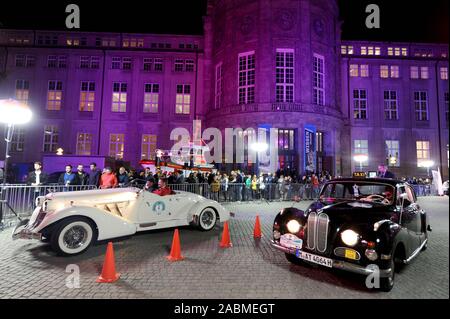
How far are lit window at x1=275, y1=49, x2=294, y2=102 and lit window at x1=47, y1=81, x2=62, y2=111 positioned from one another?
2815 centimetres

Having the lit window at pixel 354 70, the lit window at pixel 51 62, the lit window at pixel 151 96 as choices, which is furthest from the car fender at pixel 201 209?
the lit window at pixel 51 62

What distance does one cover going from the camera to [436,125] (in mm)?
34781

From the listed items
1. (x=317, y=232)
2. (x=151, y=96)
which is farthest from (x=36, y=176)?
(x=151, y=96)

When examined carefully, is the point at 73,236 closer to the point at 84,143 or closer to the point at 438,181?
the point at 438,181

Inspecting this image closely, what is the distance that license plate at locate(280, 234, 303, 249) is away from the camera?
195 inches

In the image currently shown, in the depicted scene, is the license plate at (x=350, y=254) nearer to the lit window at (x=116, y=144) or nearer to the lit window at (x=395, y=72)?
the lit window at (x=116, y=144)

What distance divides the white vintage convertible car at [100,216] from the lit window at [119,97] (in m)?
29.9

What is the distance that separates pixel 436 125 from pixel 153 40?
39786mm

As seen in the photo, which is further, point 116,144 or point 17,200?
point 116,144

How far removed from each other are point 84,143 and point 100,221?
31.8m

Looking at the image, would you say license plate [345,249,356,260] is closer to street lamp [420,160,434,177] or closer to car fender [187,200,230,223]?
car fender [187,200,230,223]

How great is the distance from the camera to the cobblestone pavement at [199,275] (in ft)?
13.5

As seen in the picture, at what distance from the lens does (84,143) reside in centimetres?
3397

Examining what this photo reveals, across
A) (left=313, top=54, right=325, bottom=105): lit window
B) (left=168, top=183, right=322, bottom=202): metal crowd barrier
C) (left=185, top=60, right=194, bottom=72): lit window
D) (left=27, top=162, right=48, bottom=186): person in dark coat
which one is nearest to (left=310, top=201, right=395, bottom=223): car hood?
(left=168, top=183, right=322, bottom=202): metal crowd barrier
